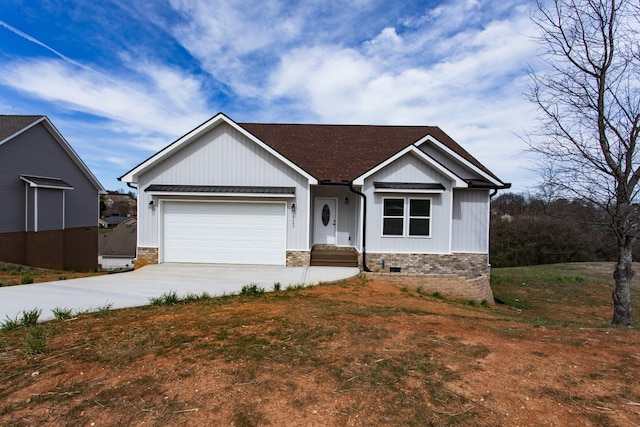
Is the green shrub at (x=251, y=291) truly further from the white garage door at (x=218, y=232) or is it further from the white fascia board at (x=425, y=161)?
the white fascia board at (x=425, y=161)

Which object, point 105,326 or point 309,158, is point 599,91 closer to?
point 309,158

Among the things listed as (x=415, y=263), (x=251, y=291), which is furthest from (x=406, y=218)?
(x=251, y=291)

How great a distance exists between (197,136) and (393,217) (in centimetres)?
723

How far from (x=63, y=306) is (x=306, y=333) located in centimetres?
490

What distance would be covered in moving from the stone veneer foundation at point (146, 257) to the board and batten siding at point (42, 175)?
8.90m

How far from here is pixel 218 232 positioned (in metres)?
11.6

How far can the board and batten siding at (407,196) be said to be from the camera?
11.1 meters

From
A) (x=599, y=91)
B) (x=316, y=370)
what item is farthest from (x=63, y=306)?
(x=599, y=91)

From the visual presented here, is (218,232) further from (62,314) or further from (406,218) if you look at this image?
(406,218)

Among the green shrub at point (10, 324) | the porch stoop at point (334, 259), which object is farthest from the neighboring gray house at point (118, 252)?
the green shrub at point (10, 324)

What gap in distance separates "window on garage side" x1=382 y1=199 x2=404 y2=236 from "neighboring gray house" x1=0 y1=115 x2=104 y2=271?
1660 cm

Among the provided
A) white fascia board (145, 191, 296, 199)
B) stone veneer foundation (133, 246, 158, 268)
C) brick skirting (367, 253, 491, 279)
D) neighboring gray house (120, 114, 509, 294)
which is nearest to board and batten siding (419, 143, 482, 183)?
neighboring gray house (120, 114, 509, 294)

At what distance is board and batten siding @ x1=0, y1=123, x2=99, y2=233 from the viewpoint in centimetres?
1523

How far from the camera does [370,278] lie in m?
10.3
